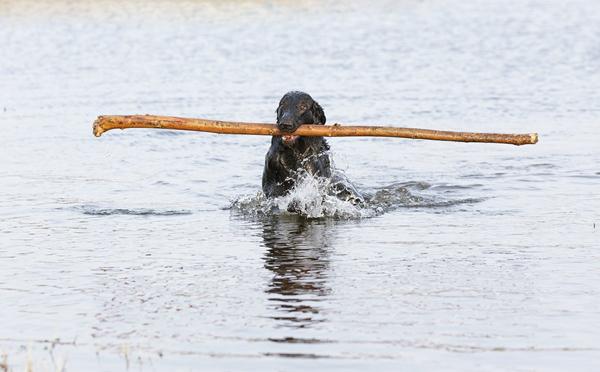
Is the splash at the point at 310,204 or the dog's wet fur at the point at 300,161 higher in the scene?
the dog's wet fur at the point at 300,161

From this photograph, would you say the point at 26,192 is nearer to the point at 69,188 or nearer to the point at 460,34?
the point at 69,188

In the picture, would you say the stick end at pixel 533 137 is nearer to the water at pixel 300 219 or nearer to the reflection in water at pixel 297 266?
the water at pixel 300 219

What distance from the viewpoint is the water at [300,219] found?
7.16 metres

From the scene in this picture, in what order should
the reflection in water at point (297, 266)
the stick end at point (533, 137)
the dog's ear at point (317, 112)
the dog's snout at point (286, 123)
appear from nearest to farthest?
the reflection in water at point (297, 266) → the stick end at point (533, 137) → the dog's snout at point (286, 123) → the dog's ear at point (317, 112)

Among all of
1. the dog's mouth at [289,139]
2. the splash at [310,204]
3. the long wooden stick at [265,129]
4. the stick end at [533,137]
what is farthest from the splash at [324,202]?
the stick end at [533,137]

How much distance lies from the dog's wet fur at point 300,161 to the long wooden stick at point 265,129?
104cm

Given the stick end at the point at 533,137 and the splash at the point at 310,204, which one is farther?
the splash at the point at 310,204

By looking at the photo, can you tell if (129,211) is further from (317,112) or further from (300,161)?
(317,112)

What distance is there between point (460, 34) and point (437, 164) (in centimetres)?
1472

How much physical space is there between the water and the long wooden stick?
2.68ft

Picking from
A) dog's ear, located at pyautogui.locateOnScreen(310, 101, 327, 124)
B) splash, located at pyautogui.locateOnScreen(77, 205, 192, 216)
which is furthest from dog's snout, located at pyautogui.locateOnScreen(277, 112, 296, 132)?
splash, located at pyautogui.locateOnScreen(77, 205, 192, 216)

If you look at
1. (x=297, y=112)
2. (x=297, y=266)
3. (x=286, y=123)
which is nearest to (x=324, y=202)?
(x=297, y=112)

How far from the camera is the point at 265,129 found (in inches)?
411

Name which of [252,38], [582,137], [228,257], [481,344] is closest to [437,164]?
[582,137]
